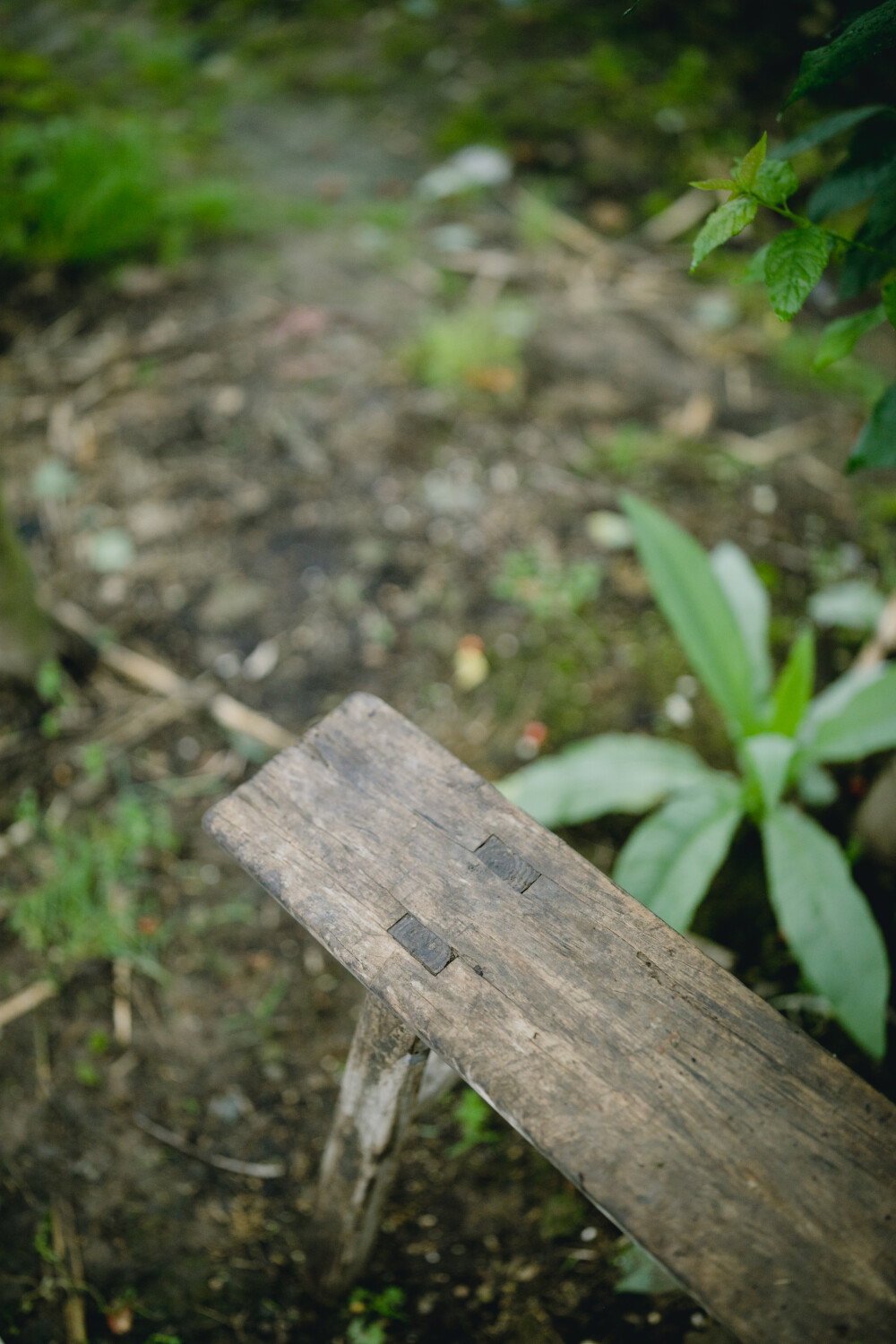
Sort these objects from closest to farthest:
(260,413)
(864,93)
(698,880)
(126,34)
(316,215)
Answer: (698,880)
(864,93)
(260,413)
(316,215)
(126,34)

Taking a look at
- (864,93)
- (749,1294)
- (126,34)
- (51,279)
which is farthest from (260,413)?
(126,34)

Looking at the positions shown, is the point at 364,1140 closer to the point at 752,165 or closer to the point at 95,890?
the point at 95,890

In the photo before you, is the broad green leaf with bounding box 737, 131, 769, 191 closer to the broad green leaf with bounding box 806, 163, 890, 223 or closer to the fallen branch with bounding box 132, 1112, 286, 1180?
the broad green leaf with bounding box 806, 163, 890, 223

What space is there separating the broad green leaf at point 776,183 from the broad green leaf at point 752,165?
0.04 feet

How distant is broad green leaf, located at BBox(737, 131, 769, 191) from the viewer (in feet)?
2.27

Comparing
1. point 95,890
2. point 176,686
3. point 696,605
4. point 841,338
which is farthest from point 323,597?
point 841,338

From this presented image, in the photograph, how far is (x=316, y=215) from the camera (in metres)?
3.16

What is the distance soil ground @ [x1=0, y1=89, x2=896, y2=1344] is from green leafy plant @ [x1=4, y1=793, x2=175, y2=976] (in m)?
0.05

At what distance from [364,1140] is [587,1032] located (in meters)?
0.47

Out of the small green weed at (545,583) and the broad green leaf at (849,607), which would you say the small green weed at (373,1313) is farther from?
the broad green leaf at (849,607)

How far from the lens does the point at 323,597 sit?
2.16 meters

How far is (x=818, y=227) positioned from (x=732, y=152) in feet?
10.8

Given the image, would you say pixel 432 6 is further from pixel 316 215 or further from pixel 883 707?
pixel 883 707

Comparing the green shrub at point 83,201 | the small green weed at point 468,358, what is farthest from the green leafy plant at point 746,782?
the green shrub at point 83,201
